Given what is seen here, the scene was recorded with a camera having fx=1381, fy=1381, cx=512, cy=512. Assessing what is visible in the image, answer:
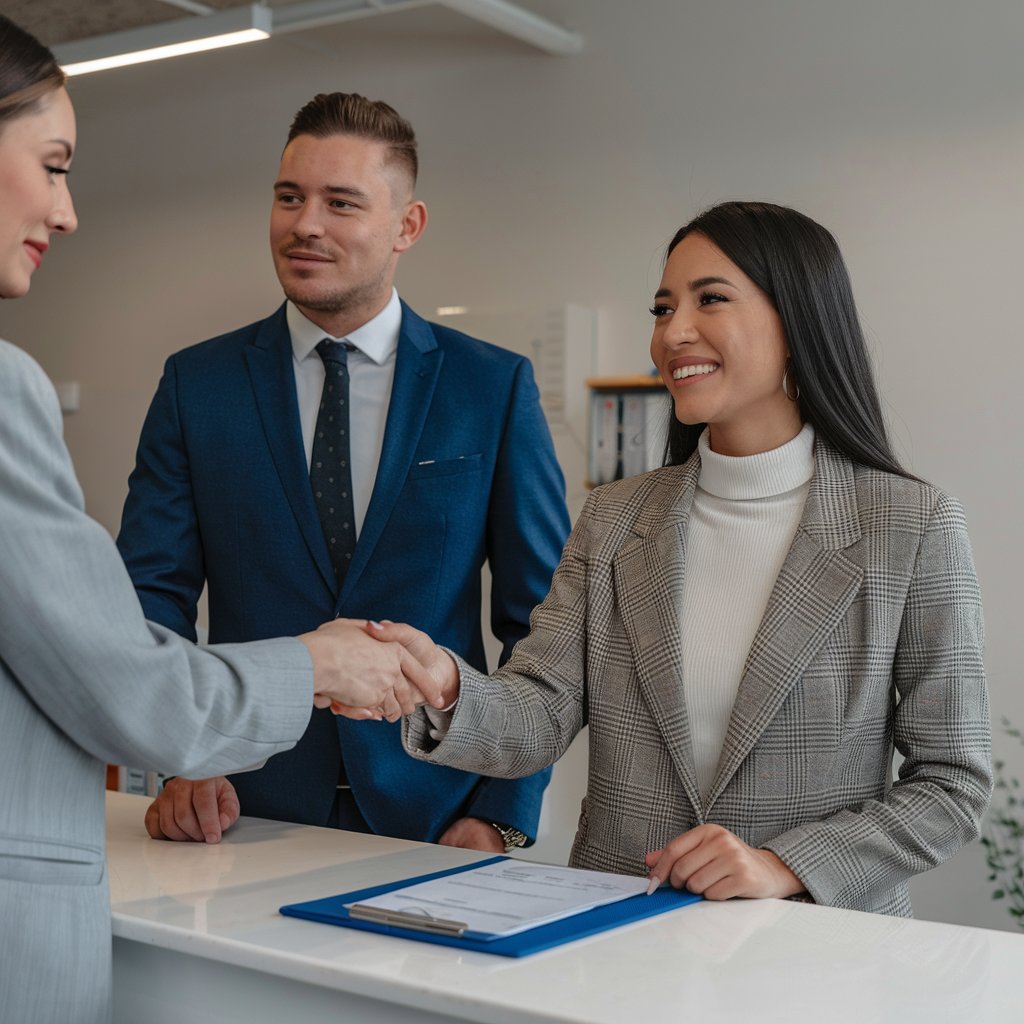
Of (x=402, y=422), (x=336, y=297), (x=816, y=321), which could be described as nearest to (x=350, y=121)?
(x=336, y=297)

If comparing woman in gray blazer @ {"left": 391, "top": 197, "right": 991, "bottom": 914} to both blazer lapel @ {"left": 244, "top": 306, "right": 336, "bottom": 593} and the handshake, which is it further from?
blazer lapel @ {"left": 244, "top": 306, "right": 336, "bottom": 593}

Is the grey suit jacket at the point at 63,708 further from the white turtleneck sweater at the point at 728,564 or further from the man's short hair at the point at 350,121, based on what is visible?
the man's short hair at the point at 350,121

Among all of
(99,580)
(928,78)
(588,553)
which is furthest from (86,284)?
(99,580)

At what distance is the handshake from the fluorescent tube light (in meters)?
2.93

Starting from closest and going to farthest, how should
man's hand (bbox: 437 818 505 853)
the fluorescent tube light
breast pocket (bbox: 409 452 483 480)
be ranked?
man's hand (bbox: 437 818 505 853) → breast pocket (bbox: 409 452 483 480) → the fluorescent tube light

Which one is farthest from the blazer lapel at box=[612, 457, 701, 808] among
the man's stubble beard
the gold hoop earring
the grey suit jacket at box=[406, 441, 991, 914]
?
the man's stubble beard

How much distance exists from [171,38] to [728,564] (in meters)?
3.23

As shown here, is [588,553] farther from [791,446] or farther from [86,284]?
[86,284]

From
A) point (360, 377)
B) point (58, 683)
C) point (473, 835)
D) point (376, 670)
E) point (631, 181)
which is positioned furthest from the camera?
point (631, 181)

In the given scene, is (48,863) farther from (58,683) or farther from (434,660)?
(434,660)

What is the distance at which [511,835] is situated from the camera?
2.43 metres

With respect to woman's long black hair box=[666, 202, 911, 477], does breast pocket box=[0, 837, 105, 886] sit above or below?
below

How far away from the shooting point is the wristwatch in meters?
2.42

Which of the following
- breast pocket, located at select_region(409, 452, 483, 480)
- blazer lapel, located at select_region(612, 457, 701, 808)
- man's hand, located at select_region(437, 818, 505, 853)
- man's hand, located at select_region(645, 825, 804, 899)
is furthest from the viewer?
breast pocket, located at select_region(409, 452, 483, 480)
